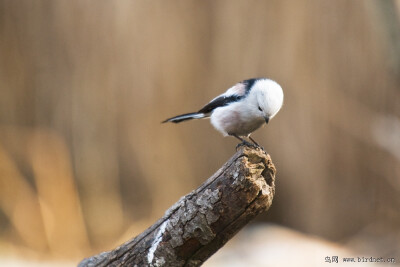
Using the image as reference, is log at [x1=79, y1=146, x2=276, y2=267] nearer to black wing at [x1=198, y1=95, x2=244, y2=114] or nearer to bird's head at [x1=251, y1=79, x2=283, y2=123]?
bird's head at [x1=251, y1=79, x2=283, y2=123]

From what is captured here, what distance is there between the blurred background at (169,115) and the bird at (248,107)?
2034mm

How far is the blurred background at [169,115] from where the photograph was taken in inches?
189

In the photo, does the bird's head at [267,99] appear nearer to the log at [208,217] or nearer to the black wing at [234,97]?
the black wing at [234,97]

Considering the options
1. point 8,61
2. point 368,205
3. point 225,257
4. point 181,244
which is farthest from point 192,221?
point 8,61

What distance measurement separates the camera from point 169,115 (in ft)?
16.3

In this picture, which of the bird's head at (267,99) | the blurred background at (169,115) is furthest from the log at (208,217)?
the blurred background at (169,115)

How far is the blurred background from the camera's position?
479 cm

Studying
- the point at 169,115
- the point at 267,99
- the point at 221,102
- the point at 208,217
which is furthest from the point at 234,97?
the point at 169,115

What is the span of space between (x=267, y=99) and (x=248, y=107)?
0.13 metres

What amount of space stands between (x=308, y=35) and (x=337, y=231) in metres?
1.70

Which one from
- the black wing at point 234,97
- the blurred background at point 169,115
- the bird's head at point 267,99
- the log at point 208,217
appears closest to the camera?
the log at point 208,217

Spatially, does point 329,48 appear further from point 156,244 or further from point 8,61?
point 156,244

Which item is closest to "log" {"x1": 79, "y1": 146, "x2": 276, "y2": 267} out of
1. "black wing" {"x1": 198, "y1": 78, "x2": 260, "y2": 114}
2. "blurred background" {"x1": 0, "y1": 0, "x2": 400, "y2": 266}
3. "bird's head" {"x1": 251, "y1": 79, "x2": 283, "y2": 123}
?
"bird's head" {"x1": 251, "y1": 79, "x2": 283, "y2": 123}

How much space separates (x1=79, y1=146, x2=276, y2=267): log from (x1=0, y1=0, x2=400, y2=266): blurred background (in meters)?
2.84
